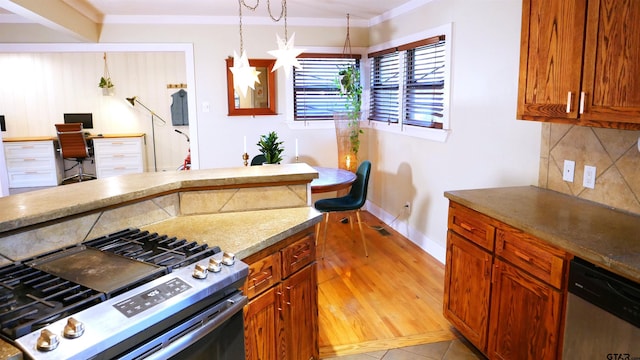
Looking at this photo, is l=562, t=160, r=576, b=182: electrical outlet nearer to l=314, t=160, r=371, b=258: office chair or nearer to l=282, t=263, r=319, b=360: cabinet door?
l=282, t=263, r=319, b=360: cabinet door

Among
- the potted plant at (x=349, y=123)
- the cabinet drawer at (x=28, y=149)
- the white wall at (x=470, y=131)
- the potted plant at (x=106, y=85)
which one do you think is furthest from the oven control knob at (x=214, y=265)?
the potted plant at (x=106, y=85)

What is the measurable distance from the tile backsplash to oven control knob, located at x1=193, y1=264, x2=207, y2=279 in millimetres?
2007

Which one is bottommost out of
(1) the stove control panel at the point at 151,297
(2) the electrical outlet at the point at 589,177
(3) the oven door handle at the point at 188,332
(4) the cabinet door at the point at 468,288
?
(4) the cabinet door at the point at 468,288

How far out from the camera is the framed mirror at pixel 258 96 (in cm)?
520

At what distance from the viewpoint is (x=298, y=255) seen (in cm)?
213

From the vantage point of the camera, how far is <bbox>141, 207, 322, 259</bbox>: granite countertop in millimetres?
1852

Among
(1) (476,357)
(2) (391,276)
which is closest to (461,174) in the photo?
(2) (391,276)

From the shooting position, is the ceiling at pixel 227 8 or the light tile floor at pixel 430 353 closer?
the light tile floor at pixel 430 353

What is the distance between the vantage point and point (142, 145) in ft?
26.7

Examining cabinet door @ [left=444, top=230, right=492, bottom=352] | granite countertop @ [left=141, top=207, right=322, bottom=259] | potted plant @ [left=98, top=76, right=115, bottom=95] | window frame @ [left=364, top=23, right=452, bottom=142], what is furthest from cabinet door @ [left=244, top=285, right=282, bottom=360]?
potted plant @ [left=98, top=76, right=115, bottom=95]

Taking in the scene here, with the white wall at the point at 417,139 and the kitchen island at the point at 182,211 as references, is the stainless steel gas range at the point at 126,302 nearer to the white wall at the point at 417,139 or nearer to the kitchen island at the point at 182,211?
the kitchen island at the point at 182,211

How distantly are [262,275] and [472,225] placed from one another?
120cm

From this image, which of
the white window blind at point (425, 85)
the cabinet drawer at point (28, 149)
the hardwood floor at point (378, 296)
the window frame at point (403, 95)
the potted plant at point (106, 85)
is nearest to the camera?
the hardwood floor at point (378, 296)

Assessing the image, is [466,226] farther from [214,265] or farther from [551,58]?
[214,265]
